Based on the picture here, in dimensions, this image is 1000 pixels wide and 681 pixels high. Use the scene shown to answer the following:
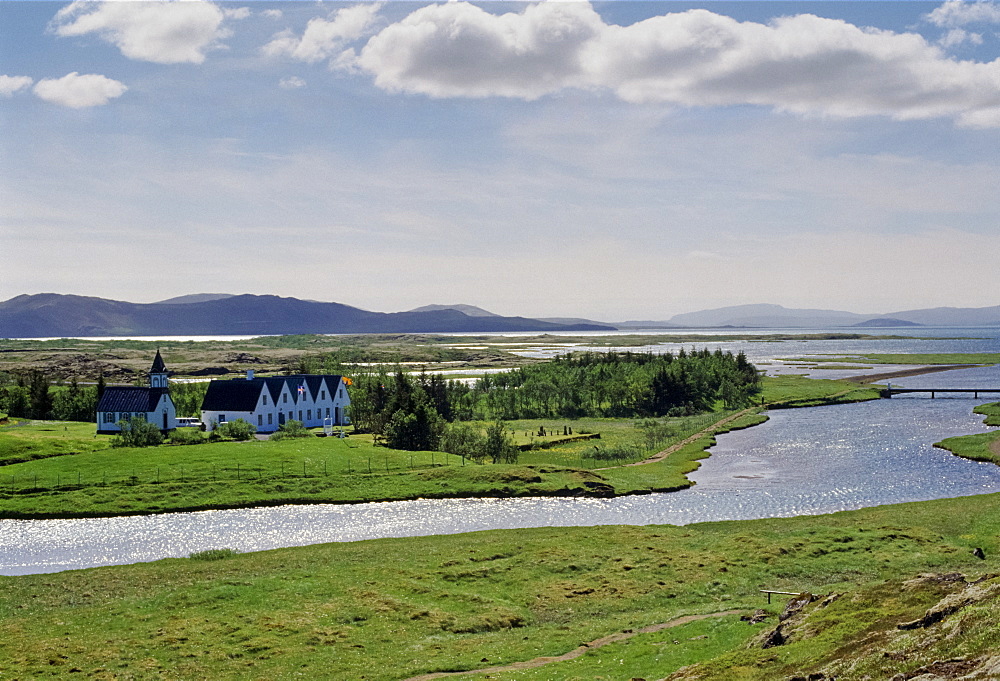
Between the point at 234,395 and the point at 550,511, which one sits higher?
the point at 234,395

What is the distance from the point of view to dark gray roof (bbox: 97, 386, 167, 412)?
106688 millimetres

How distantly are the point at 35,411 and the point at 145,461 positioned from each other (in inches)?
2611

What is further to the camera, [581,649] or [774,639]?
[581,649]

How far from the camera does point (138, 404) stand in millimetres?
106688

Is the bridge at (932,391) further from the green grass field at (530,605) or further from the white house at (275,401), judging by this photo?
the white house at (275,401)

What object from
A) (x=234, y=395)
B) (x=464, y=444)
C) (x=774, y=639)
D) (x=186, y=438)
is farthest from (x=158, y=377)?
(x=774, y=639)

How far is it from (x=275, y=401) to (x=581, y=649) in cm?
9276

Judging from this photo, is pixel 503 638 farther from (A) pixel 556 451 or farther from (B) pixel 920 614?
(A) pixel 556 451

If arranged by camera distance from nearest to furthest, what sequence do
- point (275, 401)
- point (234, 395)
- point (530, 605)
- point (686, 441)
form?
1. point (530, 605)
2. point (234, 395)
3. point (686, 441)
4. point (275, 401)

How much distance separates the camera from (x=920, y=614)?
20547mm

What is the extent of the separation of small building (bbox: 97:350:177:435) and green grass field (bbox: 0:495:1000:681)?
6308 centimetres

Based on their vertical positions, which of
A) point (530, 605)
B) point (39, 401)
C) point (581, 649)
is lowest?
point (530, 605)

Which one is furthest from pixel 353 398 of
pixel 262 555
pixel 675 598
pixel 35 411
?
pixel 675 598

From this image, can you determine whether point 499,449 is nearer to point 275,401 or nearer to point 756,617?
point 275,401
